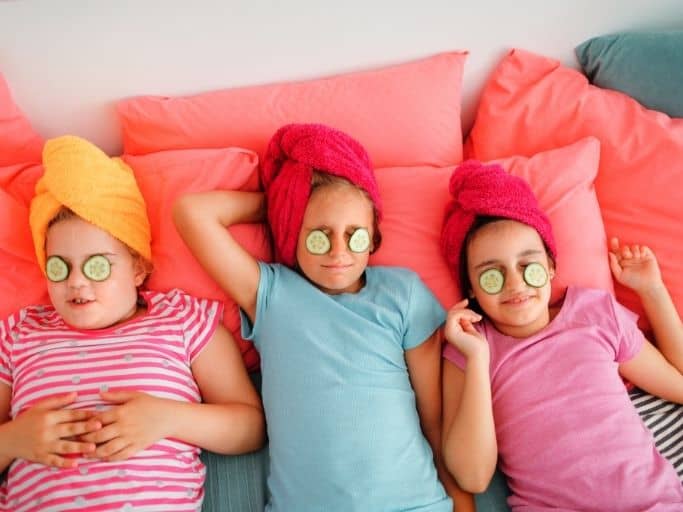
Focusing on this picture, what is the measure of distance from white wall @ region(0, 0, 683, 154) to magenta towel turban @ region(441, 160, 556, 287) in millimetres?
384

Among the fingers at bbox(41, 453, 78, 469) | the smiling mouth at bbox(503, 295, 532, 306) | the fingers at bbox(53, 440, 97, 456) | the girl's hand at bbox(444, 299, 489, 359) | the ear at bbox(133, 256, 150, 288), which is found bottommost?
the fingers at bbox(41, 453, 78, 469)

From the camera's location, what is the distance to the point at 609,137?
4.60ft

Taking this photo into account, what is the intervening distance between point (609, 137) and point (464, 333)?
0.60 metres

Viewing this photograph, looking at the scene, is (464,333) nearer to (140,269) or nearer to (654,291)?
(654,291)

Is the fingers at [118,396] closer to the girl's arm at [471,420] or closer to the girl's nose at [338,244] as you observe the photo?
the girl's nose at [338,244]

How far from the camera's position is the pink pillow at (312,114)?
4.59 feet

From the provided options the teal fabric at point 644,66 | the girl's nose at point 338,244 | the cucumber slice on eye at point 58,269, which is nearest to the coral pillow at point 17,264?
the cucumber slice on eye at point 58,269

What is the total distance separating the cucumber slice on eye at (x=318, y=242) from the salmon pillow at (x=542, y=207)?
0.18m

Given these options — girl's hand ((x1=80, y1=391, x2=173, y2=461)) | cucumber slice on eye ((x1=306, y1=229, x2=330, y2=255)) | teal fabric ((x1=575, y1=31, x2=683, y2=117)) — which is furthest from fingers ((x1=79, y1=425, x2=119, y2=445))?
teal fabric ((x1=575, y1=31, x2=683, y2=117))

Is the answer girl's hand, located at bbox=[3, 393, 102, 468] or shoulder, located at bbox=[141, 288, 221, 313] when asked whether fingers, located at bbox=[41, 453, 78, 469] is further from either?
shoulder, located at bbox=[141, 288, 221, 313]

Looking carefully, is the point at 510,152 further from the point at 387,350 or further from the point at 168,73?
the point at 168,73

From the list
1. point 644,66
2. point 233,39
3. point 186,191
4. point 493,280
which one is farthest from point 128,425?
point 644,66

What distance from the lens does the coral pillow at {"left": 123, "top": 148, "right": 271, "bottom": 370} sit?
51.1 inches

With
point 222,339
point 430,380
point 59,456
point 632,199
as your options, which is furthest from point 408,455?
point 632,199
